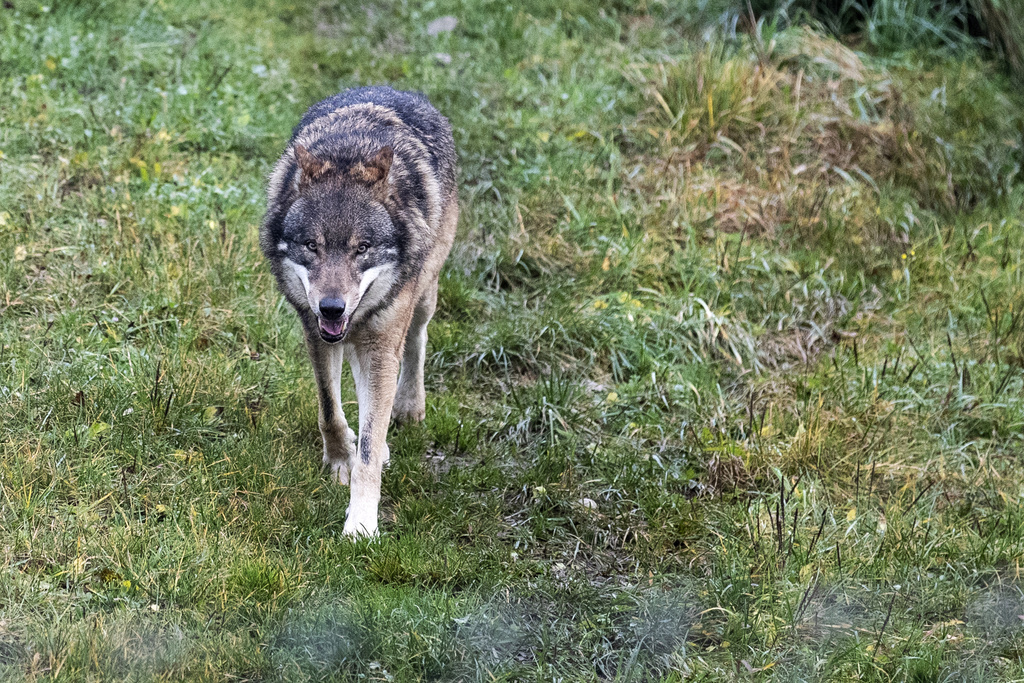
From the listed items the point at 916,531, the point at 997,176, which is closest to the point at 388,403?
the point at 916,531

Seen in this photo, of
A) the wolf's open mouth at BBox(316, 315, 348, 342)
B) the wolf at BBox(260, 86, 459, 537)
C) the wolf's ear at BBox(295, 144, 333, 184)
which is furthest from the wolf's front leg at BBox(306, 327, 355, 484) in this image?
the wolf's ear at BBox(295, 144, 333, 184)

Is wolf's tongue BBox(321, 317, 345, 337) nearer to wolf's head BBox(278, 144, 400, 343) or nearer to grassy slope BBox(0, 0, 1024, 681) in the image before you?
wolf's head BBox(278, 144, 400, 343)

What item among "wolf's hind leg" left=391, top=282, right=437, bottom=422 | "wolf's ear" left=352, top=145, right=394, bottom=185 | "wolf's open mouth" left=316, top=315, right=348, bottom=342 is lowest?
"wolf's hind leg" left=391, top=282, right=437, bottom=422

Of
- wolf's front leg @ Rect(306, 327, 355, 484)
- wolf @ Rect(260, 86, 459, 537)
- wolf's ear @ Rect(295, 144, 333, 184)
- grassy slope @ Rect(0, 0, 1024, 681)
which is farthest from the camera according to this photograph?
wolf's front leg @ Rect(306, 327, 355, 484)

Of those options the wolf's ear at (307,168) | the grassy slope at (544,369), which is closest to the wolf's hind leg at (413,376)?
the grassy slope at (544,369)

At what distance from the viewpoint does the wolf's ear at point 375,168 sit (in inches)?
172

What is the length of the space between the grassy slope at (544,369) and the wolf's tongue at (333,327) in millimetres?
911

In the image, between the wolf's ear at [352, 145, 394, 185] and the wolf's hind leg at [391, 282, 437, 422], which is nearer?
the wolf's ear at [352, 145, 394, 185]

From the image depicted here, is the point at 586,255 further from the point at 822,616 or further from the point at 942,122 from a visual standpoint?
the point at 942,122

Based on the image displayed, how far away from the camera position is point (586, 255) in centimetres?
656

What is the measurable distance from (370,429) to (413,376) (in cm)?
96

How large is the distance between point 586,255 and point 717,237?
1039mm

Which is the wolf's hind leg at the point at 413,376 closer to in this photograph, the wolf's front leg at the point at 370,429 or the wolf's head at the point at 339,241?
the wolf's front leg at the point at 370,429

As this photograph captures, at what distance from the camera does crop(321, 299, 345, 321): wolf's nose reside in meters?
3.96
